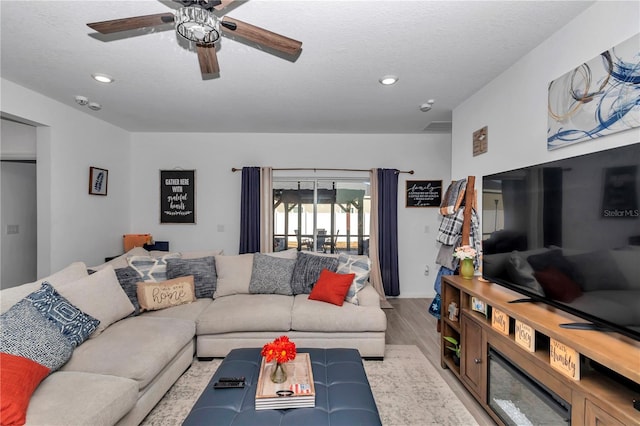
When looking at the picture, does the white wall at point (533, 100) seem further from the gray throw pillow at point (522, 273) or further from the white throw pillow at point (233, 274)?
the white throw pillow at point (233, 274)

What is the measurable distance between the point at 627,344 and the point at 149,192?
531 centimetres

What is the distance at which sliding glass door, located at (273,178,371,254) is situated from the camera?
478cm

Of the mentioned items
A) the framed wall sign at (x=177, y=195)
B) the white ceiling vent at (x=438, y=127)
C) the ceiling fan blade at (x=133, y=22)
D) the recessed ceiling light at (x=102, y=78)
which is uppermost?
the white ceiling vent at (x=438, y=127)

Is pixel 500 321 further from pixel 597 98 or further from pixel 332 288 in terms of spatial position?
pixel 332 288

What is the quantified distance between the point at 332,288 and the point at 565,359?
1872mm

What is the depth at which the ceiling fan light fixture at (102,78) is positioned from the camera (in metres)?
2.60

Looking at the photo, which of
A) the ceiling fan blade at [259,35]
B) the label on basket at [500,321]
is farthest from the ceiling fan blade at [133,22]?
the label on basket at [500,321]

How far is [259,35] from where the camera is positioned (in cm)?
156

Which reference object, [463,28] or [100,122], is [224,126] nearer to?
[100,122]

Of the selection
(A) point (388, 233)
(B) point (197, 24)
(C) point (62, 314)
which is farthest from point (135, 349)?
(A) point (388, 233)

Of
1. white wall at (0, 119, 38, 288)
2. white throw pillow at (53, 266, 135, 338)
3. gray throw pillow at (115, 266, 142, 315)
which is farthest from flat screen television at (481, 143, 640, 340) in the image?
white wall at (0, 119, 38, 288)

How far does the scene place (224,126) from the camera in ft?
14.0

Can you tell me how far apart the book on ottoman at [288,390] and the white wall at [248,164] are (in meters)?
3.19

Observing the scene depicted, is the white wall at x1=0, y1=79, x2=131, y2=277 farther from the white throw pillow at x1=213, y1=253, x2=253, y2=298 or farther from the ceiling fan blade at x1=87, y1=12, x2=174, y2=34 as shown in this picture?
the ceiling fan blade at x1=87, y1=12, x2=174, y2=34
